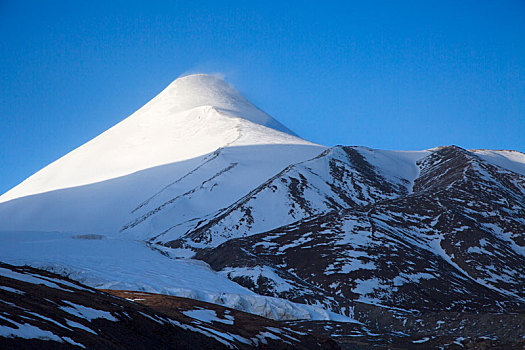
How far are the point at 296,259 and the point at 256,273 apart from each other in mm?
15776

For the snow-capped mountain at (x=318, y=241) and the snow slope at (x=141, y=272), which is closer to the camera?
the snow slope at (x=141, y=272)

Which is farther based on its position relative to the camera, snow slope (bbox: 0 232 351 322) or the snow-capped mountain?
the snow-capped mountain

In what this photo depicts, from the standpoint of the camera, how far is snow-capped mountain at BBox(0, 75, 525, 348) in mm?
81250

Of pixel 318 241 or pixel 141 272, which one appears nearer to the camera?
pixel 141 272

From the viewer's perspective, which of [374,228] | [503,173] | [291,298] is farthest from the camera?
[503,173]

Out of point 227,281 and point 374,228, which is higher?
point 374,228

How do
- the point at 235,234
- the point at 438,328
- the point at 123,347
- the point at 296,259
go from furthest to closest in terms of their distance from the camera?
the point at 235,234 < the point at 296,259 < the point at 438,328 < the point at 123,347

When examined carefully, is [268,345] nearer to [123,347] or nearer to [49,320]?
[123,347]

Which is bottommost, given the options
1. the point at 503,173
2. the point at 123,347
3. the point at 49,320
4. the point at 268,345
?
the point at 268,345

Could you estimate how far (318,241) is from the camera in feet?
373

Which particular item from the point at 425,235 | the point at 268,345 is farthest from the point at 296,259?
the point at 268,345

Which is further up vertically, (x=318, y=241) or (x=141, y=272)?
(x=318, y=241)

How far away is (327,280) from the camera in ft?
317

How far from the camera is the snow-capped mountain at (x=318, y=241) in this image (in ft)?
267
